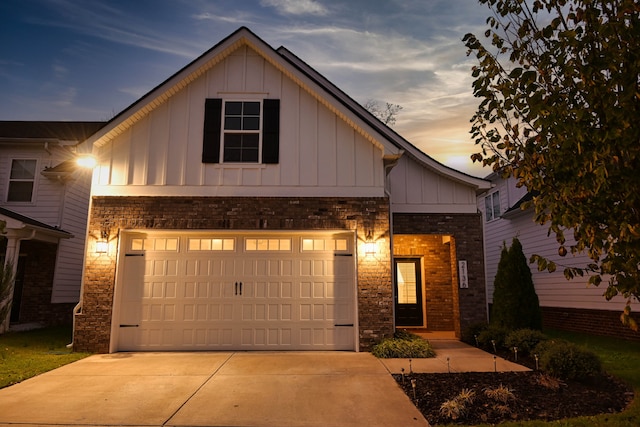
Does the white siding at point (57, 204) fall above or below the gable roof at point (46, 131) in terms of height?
below

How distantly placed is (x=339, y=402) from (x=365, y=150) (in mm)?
5756

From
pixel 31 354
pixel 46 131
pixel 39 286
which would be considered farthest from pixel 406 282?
pixel 46 131

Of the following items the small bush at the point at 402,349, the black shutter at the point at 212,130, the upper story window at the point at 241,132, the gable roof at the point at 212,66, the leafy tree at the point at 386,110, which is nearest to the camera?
the small bush at the point at 402,349

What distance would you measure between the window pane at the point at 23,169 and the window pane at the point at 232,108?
9154 mm

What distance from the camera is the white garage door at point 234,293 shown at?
29.1 ft

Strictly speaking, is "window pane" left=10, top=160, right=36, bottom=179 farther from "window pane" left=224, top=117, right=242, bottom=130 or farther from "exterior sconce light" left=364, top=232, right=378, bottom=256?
"exterior sconce light" left=364, top=232, right=378, bottom=256

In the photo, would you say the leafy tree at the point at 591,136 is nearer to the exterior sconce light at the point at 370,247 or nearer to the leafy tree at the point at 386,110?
the exterior sconce light at the point at 370,247

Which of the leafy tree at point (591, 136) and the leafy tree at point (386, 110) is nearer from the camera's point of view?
the leafy tree at point (591, 136)

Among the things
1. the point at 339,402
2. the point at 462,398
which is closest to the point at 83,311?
the point at 339,402

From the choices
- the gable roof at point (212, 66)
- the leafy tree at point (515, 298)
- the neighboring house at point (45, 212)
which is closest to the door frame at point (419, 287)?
the leafy tree at point (515, 298)

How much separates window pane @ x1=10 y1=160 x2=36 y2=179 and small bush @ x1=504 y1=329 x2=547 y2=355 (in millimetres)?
15766

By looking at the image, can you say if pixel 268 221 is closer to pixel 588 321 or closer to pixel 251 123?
pixel 251 123

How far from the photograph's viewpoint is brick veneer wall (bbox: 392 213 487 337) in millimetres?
11016

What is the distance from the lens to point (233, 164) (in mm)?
9266
